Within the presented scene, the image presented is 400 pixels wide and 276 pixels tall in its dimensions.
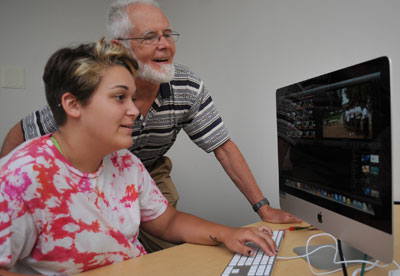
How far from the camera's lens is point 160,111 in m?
1.49

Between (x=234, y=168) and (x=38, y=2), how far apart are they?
1.61m

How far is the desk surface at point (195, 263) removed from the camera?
2.73 feet

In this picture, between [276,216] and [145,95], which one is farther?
[145,95]

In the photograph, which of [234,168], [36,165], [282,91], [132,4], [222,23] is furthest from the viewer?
[222,23]

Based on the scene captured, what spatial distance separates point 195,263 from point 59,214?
0.36 meters

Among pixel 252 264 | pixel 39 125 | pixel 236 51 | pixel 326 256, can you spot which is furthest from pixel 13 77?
pixel 326 256

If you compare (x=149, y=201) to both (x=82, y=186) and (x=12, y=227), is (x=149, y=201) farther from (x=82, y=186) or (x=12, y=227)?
(x=12, y=227)

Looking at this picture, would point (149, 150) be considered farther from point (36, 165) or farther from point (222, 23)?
point (222, 23)

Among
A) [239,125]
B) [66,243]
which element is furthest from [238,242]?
[239,125]

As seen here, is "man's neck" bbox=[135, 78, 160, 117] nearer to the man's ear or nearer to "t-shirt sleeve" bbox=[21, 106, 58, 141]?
"t-shirt sleeve" bbox=[21, 106, 58, 141]

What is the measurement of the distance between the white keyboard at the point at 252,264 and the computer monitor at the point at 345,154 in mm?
164

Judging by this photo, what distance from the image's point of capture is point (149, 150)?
157cm

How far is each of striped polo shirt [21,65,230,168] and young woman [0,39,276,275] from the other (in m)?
0.40

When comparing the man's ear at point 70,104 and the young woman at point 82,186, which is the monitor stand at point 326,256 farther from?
the man's ear at point 70,104
